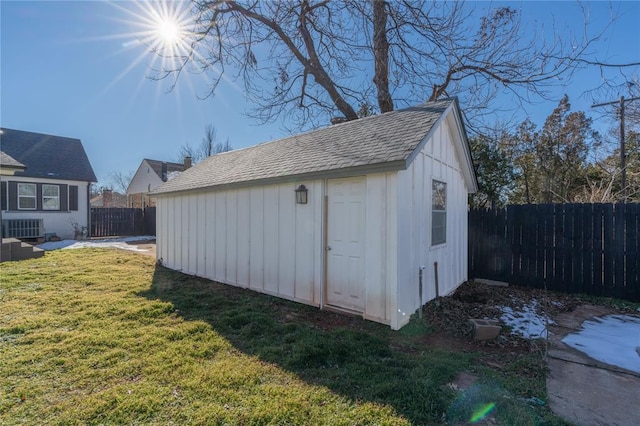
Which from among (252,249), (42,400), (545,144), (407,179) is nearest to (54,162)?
(252,249)

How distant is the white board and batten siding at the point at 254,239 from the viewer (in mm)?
5613

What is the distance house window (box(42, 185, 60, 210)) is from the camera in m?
15.2

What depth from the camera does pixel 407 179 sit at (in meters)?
4.77

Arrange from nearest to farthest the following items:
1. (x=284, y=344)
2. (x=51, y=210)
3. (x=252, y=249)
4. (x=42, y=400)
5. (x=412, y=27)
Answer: (x=42, y=400)
(x=284, y=344)
(x=252, y=249)
(x=412, y=27)
(x=51, y=210)

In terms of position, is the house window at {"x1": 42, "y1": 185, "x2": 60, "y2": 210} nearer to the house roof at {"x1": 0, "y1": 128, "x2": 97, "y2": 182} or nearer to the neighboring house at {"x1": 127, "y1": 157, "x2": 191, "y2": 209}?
the house roof at {"x1": 0, "y1": 128, "x2": 97, "y2": 182}

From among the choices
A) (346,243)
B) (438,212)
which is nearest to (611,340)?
(438,212)

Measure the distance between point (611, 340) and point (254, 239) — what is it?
6.24m

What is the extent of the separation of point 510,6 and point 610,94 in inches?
212

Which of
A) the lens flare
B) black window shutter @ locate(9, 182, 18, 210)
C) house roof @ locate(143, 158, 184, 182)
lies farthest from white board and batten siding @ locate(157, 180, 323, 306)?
house roof @ locate(143, 158, 184, 182)

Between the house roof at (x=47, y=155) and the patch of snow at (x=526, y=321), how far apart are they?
19.9 metres

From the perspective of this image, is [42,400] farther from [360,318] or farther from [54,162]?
[54,162]

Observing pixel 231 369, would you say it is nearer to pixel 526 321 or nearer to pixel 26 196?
pixel 526 321

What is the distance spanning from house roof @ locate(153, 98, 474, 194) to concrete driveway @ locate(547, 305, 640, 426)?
2.99 metres

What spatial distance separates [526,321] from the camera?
505cm
